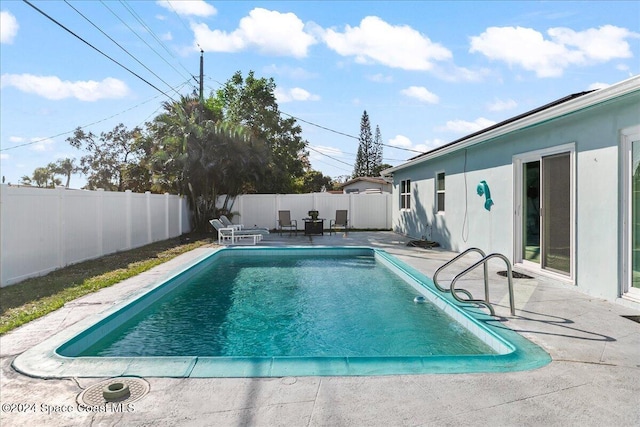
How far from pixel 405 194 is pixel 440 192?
3760mm

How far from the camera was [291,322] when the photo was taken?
18.3 feet

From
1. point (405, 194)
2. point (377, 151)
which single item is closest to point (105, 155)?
point (377, 151)

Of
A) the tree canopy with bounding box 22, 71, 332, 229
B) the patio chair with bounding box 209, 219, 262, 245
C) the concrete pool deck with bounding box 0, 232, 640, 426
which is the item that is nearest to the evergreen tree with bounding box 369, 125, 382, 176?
the tree canopy with bounding box 22, 71, 332, 229

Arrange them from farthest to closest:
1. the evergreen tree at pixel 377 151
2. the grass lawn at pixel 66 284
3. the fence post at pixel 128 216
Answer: the evergreen tree at pixel 377 151
the fence post at pixel 128 216
the grass lawn at pixel 66 284

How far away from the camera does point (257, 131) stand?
72.2 feet

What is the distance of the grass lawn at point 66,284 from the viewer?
17.1 feet

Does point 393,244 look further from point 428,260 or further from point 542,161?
point 542,161

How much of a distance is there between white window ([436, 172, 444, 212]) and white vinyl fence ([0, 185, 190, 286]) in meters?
8.84

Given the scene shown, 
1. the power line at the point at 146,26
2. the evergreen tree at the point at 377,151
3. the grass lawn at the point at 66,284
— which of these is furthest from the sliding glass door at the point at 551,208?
the evergreen tree at the point at 377,151

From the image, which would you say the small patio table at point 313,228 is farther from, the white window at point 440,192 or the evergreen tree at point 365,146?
the evergreen tree at point 365,146

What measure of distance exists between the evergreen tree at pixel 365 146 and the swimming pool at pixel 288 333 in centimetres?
4454

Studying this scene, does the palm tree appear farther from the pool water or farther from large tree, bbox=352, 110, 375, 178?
the pool water

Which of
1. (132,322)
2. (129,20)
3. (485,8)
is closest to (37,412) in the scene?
(132,322)

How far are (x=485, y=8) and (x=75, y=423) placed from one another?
1236cm
